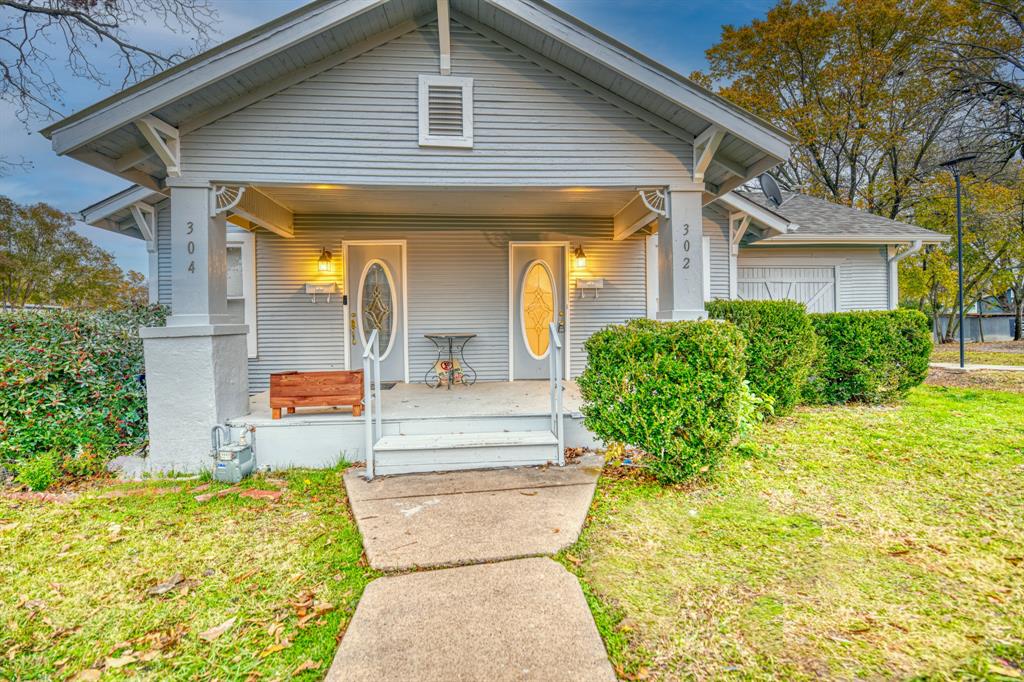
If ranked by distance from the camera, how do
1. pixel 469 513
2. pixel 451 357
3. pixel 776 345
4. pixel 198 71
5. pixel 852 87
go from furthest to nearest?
pixel 852 87
pixel 451 357
pixel 776 345
pixel 198 71
pixel 469 513

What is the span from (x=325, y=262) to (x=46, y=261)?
16985mm

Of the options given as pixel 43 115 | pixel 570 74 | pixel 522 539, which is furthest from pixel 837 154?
pixel 43 115

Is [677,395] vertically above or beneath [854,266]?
beneath

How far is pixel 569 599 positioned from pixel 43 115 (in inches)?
523

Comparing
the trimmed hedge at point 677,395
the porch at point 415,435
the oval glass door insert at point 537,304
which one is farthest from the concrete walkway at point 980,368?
the porch at point 415,435

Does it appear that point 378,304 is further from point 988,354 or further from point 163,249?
point 988,354

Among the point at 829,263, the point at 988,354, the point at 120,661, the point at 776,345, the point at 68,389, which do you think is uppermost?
the point at 829,263

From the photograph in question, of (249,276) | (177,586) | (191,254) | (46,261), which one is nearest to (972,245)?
(249,276)

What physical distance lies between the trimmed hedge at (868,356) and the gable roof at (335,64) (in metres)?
2.89

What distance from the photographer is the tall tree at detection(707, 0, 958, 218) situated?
50.8 ft

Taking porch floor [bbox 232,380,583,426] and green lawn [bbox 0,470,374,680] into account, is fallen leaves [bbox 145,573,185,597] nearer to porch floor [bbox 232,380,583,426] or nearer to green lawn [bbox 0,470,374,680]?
green lawn [bbox 0,470,374,680]

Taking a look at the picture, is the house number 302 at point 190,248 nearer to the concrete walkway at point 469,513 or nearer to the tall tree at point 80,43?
the concrete walkway at point 469,513

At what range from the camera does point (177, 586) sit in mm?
2557

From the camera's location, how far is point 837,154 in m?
17.1
